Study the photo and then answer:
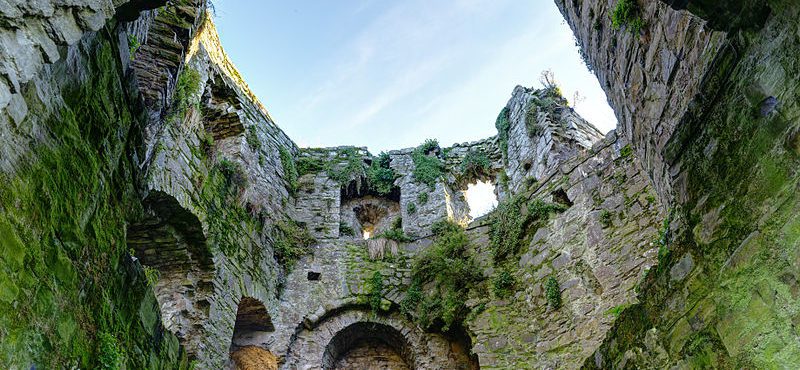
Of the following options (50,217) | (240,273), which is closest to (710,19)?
(50,217)

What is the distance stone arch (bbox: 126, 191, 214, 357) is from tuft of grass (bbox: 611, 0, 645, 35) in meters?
5.69

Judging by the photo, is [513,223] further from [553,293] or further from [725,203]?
[725,203]

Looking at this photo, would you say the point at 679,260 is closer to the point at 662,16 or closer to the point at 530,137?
the point at 662,16

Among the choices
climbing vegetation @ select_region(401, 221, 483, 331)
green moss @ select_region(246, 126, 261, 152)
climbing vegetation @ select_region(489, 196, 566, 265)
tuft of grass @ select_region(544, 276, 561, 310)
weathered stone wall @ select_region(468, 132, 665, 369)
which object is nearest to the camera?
weathered stone wall @ select_region(468, 132, 665, 369)

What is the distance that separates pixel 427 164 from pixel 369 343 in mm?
5580

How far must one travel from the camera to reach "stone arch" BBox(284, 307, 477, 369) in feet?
31.3

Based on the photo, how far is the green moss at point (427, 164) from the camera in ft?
46.4

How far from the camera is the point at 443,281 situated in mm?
9797

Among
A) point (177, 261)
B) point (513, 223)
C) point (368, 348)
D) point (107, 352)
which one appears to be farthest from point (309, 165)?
point (107, 352)

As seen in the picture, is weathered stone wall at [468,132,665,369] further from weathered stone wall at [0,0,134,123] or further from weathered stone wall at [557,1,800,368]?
weathered stone wall at [0,0,134,123]

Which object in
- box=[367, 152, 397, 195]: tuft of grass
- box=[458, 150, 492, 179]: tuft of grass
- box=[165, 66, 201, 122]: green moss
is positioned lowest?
box=[165, 66, 201, 122]: green moss

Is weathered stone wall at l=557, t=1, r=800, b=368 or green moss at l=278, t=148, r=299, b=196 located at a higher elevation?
green moss at l=278, t=148, r=299, b=196

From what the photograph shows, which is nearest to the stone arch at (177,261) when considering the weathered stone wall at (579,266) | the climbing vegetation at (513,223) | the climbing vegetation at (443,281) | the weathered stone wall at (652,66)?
the climbing vegetation at (443,281)

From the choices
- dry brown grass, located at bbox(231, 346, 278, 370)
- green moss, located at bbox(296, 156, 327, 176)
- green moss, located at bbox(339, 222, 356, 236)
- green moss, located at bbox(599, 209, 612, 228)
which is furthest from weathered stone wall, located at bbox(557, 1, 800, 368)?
green moss, located at bbox(296, 156, 327, 176)
